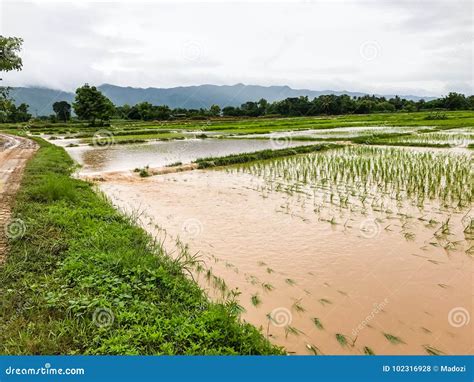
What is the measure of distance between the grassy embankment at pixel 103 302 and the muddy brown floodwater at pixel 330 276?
0.61 metres

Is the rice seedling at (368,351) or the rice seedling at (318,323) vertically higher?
the rice seedling at (318,323)

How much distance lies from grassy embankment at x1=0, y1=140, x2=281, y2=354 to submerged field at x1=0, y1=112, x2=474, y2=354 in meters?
0.24

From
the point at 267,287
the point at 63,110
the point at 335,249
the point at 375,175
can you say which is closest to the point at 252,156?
the point at 375,175

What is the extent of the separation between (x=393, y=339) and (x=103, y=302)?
2.97 m

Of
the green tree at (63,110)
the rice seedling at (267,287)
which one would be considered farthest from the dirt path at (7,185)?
the green tree at (63,110)

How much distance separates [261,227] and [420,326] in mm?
3555

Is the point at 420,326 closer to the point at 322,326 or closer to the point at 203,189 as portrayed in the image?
the point at 322,326

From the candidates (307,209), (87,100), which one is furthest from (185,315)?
(87,100)

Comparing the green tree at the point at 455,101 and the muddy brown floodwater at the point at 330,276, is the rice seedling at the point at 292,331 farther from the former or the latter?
the green tree at the point at 455,101

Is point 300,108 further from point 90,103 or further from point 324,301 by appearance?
point 324,301

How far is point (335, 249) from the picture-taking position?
5.73 meters

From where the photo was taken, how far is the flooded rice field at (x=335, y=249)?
371 cm

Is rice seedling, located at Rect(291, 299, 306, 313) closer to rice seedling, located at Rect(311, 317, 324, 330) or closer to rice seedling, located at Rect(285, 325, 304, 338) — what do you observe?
rice seedling, located at Rect(311, 317, 324, 330)

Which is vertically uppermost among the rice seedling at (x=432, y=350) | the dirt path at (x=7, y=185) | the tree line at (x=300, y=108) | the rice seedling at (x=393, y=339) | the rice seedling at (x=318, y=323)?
the tree line at (x=300, y=108)
